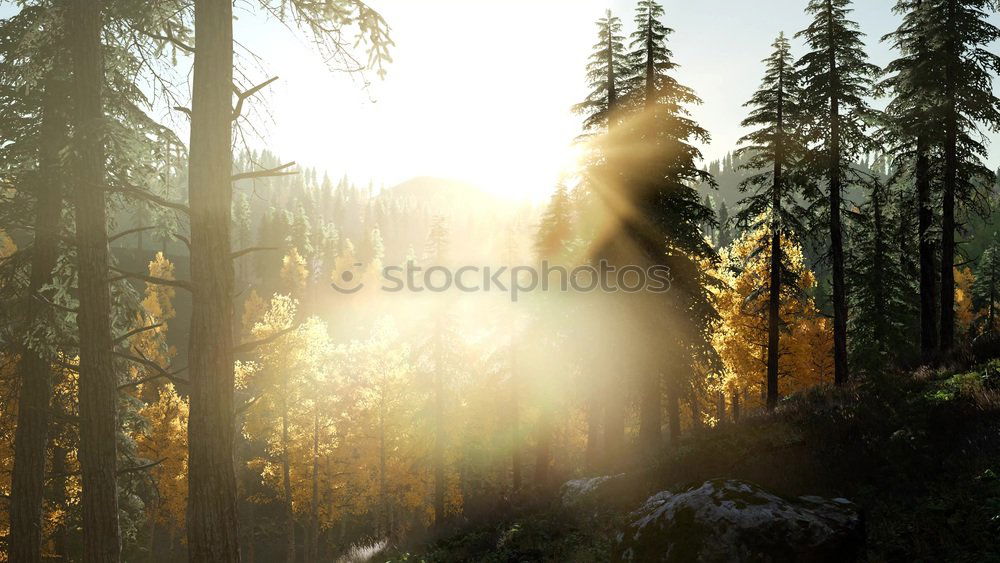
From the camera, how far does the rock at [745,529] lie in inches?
241

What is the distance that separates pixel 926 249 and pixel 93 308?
93.8ft

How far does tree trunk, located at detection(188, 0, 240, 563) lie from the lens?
18.4 feet

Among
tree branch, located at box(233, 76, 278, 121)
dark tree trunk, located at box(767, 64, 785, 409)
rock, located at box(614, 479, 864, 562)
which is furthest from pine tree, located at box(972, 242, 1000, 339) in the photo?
tree branch, located at box(233, 76, 278, 121)

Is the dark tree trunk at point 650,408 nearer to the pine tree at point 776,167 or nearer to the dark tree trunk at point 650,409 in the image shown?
the dark tree trunk at point 650,409

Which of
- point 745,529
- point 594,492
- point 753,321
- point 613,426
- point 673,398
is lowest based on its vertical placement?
point 613,426

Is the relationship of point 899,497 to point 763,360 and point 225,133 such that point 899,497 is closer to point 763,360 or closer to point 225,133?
point 225,133

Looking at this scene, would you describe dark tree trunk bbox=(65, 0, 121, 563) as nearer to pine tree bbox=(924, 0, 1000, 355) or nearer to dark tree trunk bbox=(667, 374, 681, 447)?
dark tree trunk bbox=(667, 374, 681, 447)

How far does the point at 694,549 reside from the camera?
21.0ft

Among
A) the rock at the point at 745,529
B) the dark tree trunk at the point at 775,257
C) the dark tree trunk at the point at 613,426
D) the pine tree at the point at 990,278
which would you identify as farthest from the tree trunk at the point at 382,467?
the pine tree at the point at 990,278

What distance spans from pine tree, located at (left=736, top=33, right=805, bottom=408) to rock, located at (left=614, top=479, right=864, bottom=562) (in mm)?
16196

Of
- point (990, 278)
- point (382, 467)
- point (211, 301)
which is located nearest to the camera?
point (211, 301)

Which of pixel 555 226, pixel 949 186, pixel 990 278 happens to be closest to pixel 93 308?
pixel 555 226

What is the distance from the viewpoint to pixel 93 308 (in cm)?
804

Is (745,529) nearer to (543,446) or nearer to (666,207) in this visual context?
(666,207)
